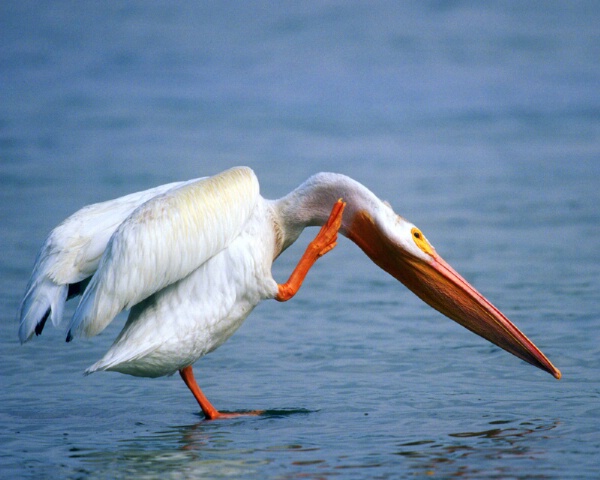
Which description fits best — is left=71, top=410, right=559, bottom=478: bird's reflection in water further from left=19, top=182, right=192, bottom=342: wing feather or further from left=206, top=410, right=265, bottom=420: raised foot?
left=19, top=182, right=192, bottom=342: wing feather

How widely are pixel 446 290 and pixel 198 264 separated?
123 cm

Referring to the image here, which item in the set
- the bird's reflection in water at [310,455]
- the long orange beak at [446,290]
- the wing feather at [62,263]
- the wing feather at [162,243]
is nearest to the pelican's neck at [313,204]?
the long orange beak at [446,290]

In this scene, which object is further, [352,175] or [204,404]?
[352,175]

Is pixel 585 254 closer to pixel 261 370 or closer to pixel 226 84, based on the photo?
pixel 261 370

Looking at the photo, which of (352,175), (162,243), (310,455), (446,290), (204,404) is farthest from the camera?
(352,175)

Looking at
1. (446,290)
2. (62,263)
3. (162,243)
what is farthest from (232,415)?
(446,290)

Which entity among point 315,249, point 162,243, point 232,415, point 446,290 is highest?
point 162,243

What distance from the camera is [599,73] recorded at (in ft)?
53.9

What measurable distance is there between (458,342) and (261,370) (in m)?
1.25

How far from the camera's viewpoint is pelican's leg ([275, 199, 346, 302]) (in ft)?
17.8

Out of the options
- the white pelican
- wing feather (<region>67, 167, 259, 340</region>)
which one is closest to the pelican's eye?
the white pelican

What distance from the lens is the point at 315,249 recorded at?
5.45 metres

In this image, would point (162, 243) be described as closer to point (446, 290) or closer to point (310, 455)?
point (310, 455)

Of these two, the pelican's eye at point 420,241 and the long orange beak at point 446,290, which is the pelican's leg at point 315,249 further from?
the pelican's eye at point 420,241
